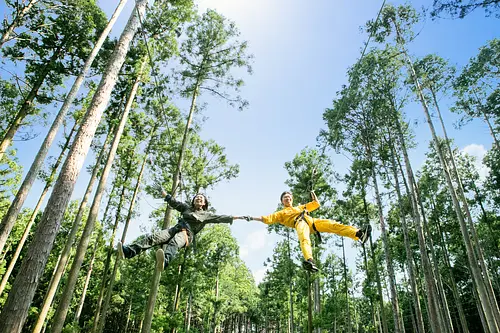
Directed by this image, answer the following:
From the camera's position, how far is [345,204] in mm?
18328

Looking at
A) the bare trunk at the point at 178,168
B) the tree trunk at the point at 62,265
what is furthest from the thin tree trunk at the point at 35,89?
the bare trunk at the point at 178,168

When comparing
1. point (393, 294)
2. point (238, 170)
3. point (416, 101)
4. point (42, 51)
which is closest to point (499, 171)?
point (416, 101)

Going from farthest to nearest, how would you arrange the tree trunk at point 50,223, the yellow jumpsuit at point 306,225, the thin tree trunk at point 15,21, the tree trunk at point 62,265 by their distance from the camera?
the thin tree trunk at point 15,21 < the tree trunk at point 62,265 < the yellow jumpsuit at point 306,225 < the tree trunk at point 50,223

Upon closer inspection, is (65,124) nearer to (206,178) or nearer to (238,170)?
(206,178)

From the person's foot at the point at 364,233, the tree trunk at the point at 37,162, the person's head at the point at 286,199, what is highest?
the tree trunk at the point at 37,162

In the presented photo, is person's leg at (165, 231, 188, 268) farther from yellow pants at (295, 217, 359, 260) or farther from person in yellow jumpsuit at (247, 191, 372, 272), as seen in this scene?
yellow pants at (295, 217, 359, 260)

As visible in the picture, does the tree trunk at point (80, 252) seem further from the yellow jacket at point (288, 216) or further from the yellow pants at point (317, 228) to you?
the yellow pants at point (317, 228)

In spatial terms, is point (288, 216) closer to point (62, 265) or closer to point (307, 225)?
point (307, 225)

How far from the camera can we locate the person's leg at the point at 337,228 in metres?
5.15

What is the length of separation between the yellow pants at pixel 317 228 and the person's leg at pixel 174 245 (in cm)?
218

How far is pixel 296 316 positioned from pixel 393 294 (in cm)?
2841

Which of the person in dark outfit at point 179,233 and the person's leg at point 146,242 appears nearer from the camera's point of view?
the person's leg at point 146,242

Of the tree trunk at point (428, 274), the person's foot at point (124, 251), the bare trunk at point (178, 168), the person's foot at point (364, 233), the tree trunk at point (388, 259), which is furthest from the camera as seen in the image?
the tree trunk at point (388, 259)

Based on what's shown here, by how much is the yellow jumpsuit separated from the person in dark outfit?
0.83 metres
